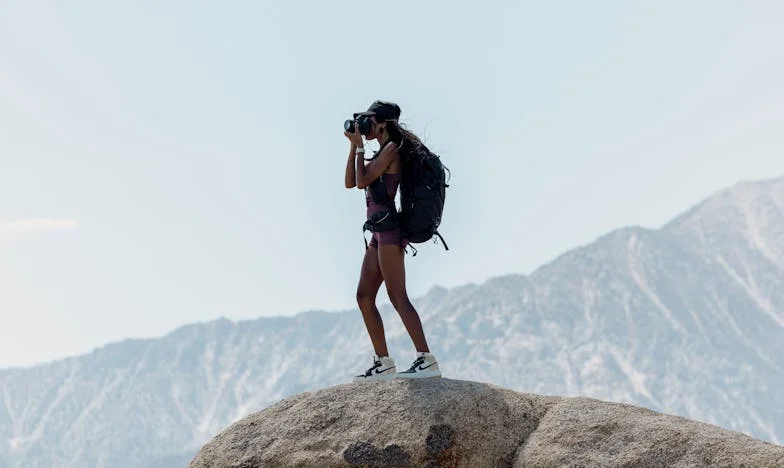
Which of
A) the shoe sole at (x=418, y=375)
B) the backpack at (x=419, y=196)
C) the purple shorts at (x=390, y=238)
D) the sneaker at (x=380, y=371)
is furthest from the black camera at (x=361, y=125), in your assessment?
the shoe sole at (x=418, y=375)

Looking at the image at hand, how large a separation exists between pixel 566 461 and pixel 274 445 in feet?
11.7

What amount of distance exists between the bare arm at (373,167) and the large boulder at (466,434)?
2592 mm

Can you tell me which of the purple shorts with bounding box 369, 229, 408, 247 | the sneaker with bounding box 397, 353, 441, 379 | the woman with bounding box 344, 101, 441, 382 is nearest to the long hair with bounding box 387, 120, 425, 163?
the woman with bounding box 344, 101, 441, 382

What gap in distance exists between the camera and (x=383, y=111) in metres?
13.6

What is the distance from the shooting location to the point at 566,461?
12227mm

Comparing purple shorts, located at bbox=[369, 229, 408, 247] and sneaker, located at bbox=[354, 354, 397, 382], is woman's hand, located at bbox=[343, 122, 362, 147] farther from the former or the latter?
sneaker, located at bbox=[354, 354, 397, 382]

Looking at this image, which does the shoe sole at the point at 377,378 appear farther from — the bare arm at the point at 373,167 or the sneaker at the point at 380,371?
the bare arm at the point at 373,167

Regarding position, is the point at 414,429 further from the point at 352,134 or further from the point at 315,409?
the point at 352,134

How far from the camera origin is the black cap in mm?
13570

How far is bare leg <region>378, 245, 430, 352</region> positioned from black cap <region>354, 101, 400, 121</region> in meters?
1.65

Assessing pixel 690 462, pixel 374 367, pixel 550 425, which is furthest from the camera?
pixel 374 367

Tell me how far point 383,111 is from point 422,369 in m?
3.35

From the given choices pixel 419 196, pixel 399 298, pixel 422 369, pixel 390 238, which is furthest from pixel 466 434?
pixel 419 196

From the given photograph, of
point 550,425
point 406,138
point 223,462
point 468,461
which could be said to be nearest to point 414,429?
point 468,461
